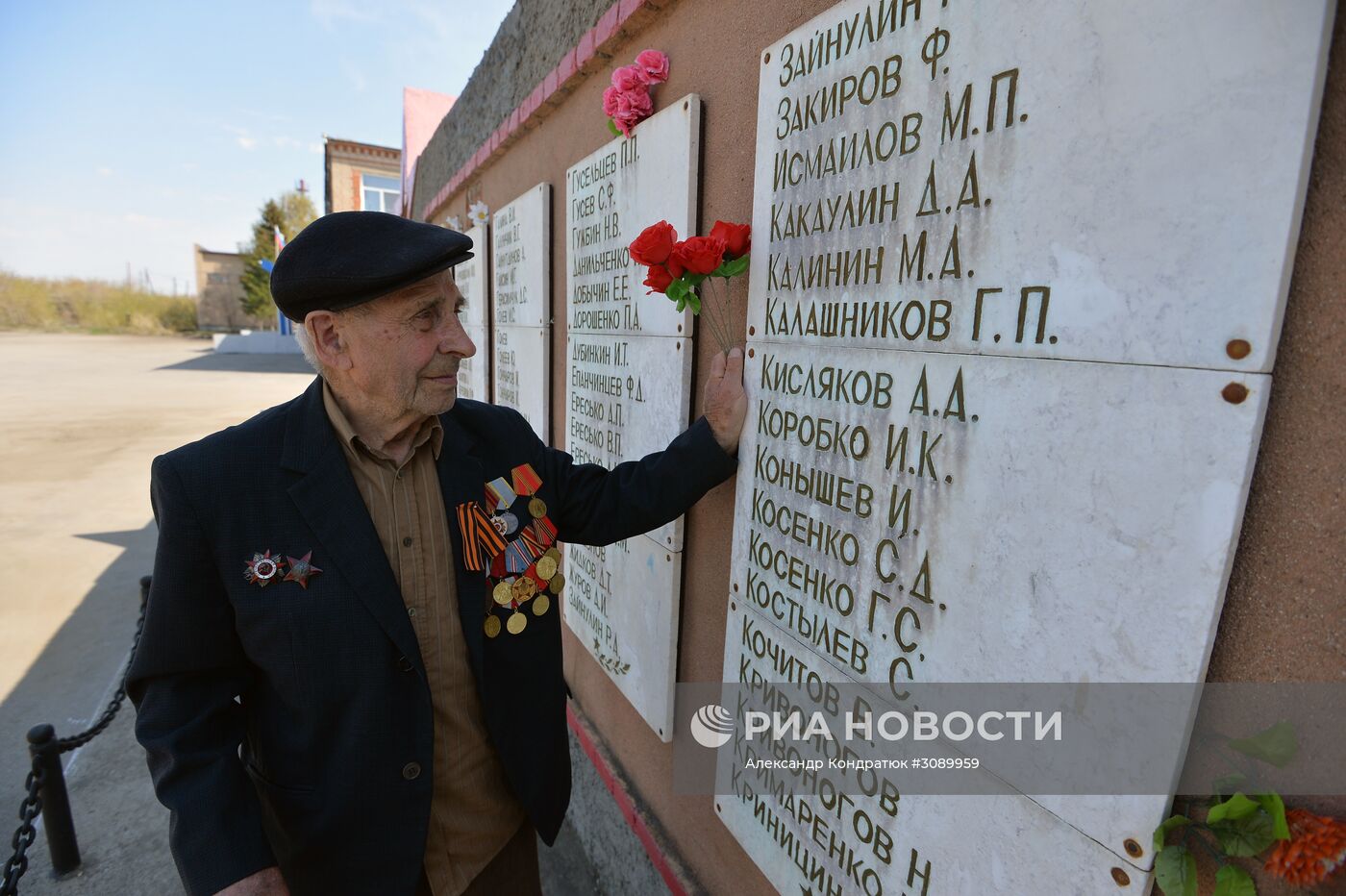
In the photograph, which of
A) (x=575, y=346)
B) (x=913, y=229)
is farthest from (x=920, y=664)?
(x=575, y=346)

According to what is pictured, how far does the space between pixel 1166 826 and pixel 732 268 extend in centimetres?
130

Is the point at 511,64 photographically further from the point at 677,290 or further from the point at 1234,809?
the point at 1234,809

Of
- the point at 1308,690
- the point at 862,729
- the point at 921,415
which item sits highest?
the point at 921,415

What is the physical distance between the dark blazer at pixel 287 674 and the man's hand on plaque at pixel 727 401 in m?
0.68

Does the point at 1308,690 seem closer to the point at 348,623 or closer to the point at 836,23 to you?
the point at 836,23

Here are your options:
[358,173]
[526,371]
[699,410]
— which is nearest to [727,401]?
[699,410]

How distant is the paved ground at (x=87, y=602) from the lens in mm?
2896

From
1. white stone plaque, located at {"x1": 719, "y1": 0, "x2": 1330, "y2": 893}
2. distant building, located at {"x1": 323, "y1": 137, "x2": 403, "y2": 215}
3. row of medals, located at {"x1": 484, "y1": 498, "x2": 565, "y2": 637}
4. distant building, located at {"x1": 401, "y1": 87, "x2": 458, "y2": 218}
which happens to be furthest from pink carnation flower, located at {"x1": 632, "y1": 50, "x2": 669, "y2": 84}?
distant building, located at {"x1": 323, "y1": 137, "x2": 403, "y2": 215}

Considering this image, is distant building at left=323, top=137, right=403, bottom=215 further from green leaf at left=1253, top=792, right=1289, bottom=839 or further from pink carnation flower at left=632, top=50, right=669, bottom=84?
green leaf at left=1253, top=792, right=1289, bottom=839

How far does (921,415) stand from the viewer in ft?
3.84

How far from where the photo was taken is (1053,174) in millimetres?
946

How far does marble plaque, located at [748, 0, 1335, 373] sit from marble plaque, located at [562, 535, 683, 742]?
102 centimetres

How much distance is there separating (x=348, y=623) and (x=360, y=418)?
0.49 meters

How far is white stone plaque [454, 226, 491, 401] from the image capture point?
441cm
